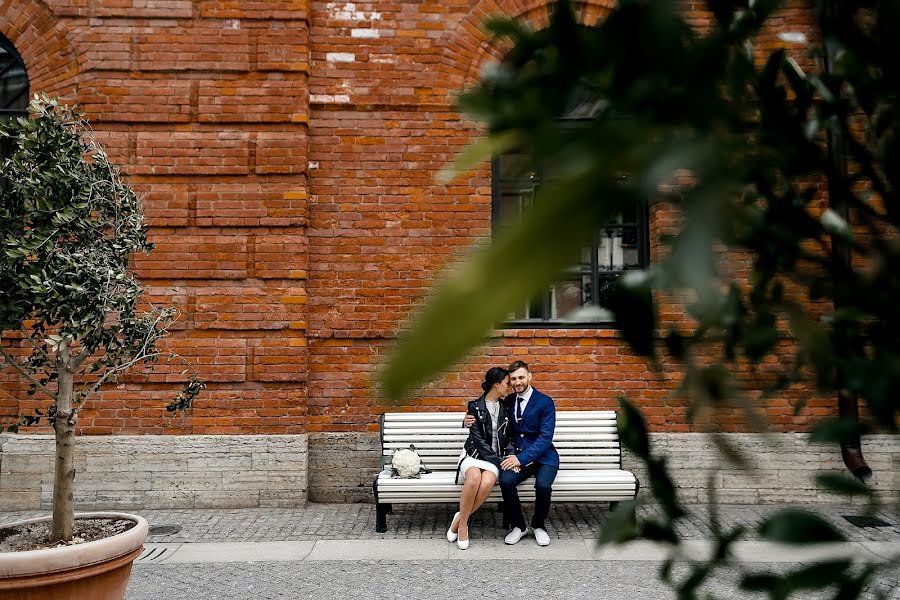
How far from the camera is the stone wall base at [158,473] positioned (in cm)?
711

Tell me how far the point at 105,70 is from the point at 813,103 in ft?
25.3

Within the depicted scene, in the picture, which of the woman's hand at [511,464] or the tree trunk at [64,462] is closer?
the tree trunk at [64,462]

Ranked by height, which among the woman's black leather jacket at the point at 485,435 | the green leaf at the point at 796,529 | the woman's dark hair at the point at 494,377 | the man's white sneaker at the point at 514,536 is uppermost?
the green leaf at the point at 796,529

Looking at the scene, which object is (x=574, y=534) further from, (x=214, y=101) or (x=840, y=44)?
(x=840, y=44)

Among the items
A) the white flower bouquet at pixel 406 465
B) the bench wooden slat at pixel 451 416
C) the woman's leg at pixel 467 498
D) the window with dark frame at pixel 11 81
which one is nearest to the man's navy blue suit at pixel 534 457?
the woman's leg at pixel 467 498

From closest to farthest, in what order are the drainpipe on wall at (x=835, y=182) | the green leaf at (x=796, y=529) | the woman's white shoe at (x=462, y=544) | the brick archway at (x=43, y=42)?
the green leaf at (x=796, y=529)
the drainpipe on wall at (x=835, y=182)
the woman's white shoe at (x=462, y=544)
the brick archway at (x=43, y=42)

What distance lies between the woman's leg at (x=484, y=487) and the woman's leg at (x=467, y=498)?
4cm

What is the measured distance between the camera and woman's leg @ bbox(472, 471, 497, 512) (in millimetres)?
6258

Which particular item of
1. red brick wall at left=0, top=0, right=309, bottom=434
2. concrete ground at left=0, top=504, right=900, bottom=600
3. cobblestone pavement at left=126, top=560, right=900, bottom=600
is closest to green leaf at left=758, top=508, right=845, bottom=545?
concrete ground at left=0, top=504, right=900, bottom=600

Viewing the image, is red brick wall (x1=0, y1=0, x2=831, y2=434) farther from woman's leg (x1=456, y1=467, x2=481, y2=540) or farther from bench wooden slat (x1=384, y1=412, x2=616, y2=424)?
woman's leg (x1=456, y1=467, x2=481, y2=540)

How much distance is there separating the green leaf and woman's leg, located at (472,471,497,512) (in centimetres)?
569

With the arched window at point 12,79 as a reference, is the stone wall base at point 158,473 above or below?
below

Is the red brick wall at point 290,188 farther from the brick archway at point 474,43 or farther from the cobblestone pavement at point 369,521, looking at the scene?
the cobblestone pavement at point 369,521

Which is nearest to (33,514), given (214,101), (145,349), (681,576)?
Result: (145,349)
